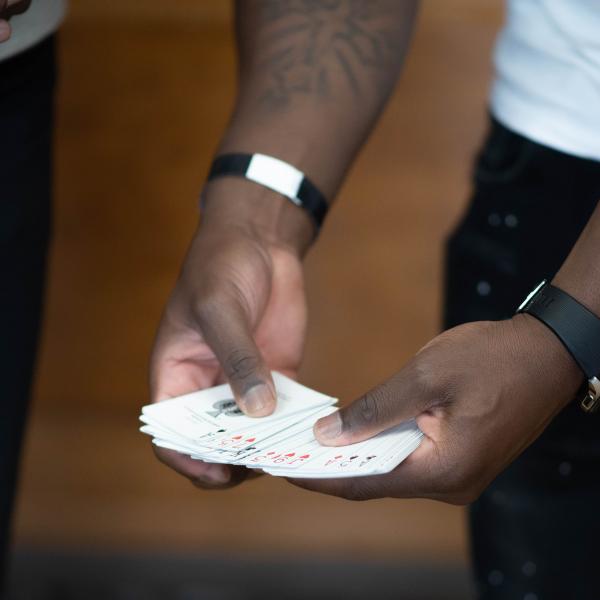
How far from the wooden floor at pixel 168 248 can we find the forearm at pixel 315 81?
1083 millimetres

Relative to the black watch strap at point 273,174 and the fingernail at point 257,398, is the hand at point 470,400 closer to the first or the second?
the fingernail at point 257,398

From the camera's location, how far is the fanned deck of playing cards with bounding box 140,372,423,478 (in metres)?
0.91

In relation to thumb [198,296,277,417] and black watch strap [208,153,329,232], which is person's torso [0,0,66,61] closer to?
black watch strap [208,153,329,232]

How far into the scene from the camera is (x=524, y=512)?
1.26 m

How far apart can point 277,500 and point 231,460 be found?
1.40m

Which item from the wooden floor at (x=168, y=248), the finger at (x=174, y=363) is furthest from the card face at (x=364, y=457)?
the wooden floor at (x=168, y=248)

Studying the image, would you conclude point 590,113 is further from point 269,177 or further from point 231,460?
point 231,460

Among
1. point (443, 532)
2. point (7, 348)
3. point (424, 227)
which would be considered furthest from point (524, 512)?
point (424, 227)

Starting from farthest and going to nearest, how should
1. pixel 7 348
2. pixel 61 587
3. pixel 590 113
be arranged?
1. pixel 61 587
2. pixel 7 348
3. pixel 590 113

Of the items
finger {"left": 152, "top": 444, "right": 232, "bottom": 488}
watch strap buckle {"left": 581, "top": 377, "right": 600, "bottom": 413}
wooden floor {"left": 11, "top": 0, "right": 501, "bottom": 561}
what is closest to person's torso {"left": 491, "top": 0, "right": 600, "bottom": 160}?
watch strap buckle {"left": 581, "top": 377, "right": 600, "bottom": 413}

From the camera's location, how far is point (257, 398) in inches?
→ 40.9

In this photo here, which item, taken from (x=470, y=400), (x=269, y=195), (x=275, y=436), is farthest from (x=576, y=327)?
(x=269, y=195)

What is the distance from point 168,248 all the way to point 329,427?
1.50 meters

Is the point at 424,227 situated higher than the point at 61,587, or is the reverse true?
the point at 424,227
